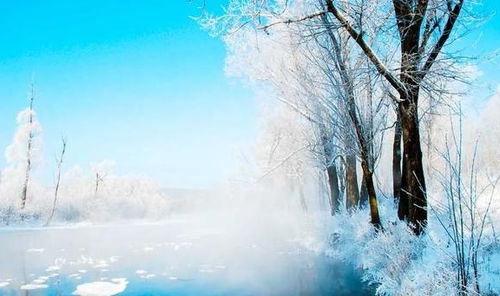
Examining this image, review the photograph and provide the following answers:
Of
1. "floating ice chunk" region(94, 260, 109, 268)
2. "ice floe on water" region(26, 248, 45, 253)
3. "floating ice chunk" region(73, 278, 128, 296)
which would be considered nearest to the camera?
"floating ice chunk" region(73, 278, 128, 296)

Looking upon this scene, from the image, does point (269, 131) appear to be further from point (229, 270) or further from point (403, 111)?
point (403, 111)

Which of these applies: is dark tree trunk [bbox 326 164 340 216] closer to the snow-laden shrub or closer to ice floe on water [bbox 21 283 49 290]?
the snow-laden shrub

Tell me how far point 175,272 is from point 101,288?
273 centimetres

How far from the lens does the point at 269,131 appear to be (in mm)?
25922

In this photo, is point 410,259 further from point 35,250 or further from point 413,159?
point 35,250

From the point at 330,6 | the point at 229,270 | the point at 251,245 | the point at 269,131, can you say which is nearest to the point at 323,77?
the point at 330,6

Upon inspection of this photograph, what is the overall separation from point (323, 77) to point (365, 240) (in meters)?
4.52

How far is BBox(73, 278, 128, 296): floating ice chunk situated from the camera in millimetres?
9336

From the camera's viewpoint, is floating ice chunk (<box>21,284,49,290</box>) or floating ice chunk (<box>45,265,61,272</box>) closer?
floating ice chunk (<box>21,284,49,290</box>)

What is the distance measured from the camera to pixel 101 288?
988 centimetres

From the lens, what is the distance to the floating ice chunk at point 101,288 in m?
9.34

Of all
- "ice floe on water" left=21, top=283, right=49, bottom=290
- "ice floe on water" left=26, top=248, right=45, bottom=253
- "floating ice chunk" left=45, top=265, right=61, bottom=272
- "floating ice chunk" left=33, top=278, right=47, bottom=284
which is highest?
"ice floe on water" left=21, top=283, right=49, bottom=290

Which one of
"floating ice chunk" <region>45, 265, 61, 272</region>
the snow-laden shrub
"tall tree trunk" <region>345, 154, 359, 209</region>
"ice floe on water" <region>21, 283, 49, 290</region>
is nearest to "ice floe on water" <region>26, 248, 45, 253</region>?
"floating ice chunk" <region>45, 265, 61, 272</region>

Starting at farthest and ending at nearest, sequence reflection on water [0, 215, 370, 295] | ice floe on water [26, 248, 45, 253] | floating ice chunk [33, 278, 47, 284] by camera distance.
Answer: ice floe on water [26, 248, 45, 253] < floating ice chunk [33, 278, 47, 284] < reflection on water [0, 215, 370, 295]
